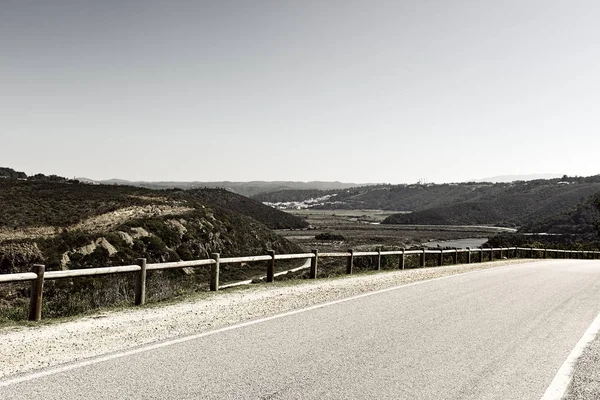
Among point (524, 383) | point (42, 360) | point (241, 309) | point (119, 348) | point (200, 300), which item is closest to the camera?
point (524, 383)

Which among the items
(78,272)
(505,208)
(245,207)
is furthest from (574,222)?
(78,272)

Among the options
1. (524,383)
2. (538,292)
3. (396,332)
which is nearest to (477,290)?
(538,292)

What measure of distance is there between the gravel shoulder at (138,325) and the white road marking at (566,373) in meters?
5.10

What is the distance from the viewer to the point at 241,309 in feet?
33.8

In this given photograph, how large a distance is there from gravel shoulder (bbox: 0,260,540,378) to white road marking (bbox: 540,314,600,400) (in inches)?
201

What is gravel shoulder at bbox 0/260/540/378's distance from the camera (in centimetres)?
670

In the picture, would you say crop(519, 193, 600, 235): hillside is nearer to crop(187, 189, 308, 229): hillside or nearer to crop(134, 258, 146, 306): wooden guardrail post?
crop(187, 189, 308, 229): hillside

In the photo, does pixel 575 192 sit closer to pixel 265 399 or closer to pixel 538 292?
pixel 538 292

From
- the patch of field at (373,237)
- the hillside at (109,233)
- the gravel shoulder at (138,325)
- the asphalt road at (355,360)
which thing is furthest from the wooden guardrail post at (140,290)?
the patch of field at (373,237)

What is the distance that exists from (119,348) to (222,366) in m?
1.84

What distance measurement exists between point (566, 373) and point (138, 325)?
661 cm

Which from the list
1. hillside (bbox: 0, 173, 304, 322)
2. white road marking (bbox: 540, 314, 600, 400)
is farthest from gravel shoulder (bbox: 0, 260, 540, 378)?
hillside (bbox: 0, 173, 304, 322)

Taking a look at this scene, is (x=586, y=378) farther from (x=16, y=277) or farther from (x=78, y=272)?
(x=16, y=277)

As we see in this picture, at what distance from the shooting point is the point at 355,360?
21.3 feet
